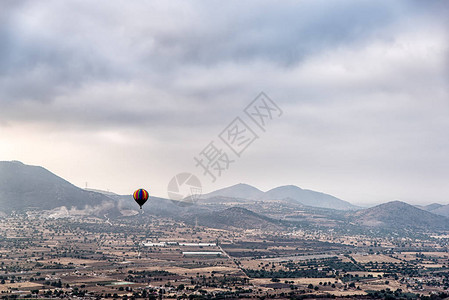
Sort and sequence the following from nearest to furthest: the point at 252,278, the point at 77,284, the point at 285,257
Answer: the point at 77,284 → the point at 252,278 → the point at 285,257

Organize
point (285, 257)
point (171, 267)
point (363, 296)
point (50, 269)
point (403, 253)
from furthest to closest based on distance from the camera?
point (403, 253) < point (285, 257) < point (171, 267) < point (50, 269) < point (363, 296)

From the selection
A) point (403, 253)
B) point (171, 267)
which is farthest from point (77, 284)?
point (403, 253)

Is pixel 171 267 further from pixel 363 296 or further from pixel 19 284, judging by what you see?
pixel 363 296

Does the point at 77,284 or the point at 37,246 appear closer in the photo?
the point at 77,284

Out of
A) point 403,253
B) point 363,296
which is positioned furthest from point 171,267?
point 403,253

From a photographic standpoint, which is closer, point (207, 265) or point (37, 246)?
point (207, 265)

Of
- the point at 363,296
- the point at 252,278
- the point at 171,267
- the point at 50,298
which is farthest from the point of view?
the point at 171,267

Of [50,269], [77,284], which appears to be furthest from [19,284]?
[50,269]

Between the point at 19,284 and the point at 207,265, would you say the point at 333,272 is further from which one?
the point at 19,284

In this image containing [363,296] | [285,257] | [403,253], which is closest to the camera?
[363,296]
